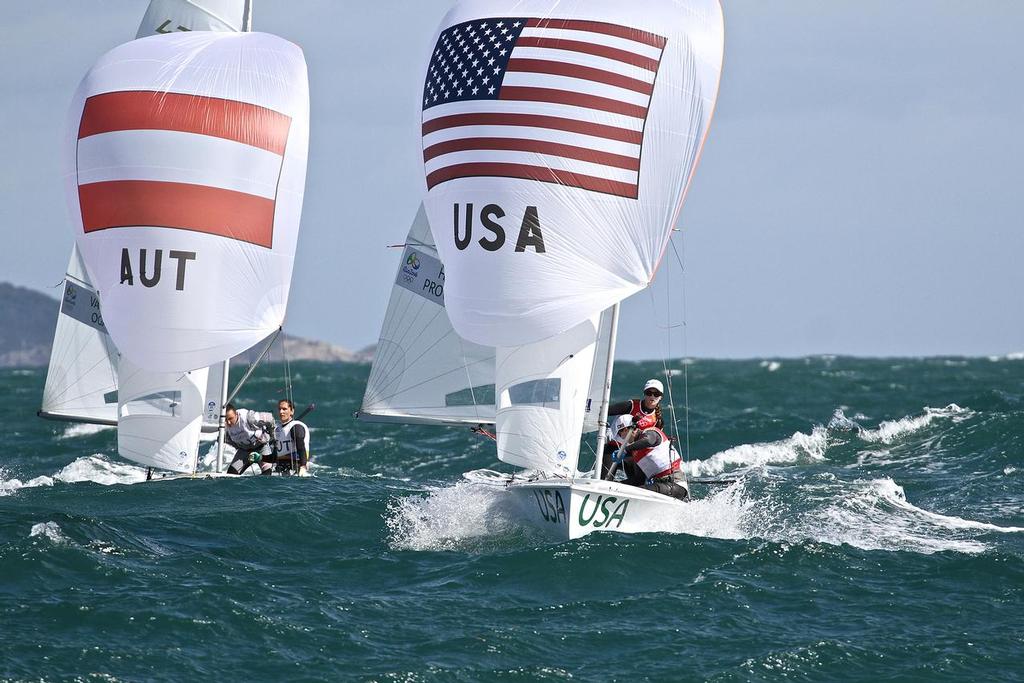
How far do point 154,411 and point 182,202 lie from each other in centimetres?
292

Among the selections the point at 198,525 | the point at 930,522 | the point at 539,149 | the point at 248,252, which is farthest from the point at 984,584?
the point at 248,252

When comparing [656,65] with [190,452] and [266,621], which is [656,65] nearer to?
[266,621]

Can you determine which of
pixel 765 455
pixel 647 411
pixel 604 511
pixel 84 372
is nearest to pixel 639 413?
pixel 647 411

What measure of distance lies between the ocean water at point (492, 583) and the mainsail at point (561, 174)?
162 centimetres

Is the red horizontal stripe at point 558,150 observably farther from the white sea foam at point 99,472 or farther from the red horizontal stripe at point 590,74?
the white sea foam at point 99,472

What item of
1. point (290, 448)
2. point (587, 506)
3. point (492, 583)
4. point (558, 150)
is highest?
point (558, 150)

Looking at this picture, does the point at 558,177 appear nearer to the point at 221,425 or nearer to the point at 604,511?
the point at 604,511

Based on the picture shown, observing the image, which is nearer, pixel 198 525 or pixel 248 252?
pixel 198 525

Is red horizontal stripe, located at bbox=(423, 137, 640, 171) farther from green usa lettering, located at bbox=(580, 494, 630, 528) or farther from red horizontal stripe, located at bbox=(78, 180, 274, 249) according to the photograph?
red horizontal stripe, located at bbox=(78, 180, 274, 249)

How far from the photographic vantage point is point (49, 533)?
14664 mm

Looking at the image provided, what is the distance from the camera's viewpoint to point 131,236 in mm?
17906

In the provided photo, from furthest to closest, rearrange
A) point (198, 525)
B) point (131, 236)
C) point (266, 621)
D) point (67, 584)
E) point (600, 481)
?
1. point (131, 236)
2. point (198, 525)
3. point (600, 481)
4. point (67, 584)
5. point (266, 621)

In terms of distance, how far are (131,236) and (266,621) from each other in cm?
747

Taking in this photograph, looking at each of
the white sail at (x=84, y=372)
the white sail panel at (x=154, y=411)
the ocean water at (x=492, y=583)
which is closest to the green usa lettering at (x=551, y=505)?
the ocean water at (x=492, y=583)
